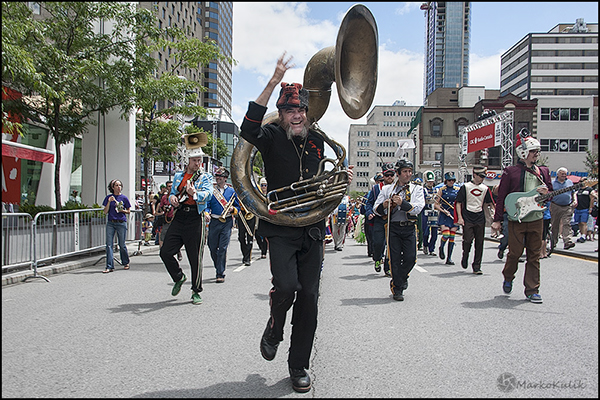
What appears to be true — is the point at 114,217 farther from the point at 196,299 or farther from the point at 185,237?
the point at 196,299

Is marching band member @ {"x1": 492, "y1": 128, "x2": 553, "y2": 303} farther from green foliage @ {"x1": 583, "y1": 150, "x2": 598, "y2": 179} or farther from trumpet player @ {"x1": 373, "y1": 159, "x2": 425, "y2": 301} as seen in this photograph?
trumpet player @ {"x1": 373, "y1": 159, "x2": 425, "y2": 301}

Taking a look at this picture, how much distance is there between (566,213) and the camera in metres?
12.8

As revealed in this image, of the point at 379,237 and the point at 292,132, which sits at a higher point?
the point at 292,132

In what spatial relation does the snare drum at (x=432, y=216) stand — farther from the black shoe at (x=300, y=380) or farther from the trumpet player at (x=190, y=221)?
the black shoe at (x=300, y=380)

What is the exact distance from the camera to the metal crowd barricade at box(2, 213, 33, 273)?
303 inches

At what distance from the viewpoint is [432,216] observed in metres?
12.3

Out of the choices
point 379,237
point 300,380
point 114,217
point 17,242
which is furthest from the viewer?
point 114,217

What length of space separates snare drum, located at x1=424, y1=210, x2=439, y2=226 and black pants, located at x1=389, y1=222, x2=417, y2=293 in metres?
5.62

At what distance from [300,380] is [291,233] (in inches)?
40.3

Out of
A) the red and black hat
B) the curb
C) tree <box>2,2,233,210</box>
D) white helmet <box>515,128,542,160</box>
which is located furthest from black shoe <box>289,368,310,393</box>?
tree <box>2,2,233,210</box>

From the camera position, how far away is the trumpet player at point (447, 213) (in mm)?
10781

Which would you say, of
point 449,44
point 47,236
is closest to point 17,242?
point 47,236

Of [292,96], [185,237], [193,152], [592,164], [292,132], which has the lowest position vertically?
[185,237]

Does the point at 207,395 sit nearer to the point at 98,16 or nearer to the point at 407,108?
the point at 98,16
